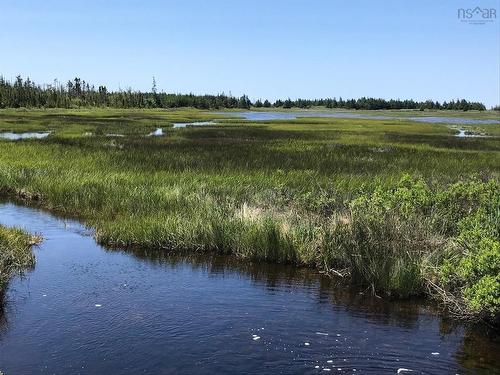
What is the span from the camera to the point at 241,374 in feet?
28.1

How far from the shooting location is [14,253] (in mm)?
13547

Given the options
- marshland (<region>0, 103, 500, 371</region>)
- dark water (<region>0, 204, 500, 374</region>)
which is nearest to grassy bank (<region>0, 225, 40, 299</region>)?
marshland (<region>0, 103, 500, 371</region>)

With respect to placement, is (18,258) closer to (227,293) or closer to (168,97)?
(227,293)

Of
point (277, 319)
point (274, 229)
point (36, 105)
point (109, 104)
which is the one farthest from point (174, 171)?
point (109, 104)

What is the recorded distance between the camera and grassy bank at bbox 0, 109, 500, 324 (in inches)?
491

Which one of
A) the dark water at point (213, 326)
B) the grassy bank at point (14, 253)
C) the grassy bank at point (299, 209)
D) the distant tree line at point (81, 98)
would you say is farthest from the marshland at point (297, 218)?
the distant tree line at point (81, 98)

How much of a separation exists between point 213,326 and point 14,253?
614 centimetres

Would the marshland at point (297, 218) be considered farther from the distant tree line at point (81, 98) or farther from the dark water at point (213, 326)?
the distant tree line at point (81, 98)

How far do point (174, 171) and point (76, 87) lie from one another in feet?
477

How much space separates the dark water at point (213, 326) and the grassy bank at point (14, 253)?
345 mm

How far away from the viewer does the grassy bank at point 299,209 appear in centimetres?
1247

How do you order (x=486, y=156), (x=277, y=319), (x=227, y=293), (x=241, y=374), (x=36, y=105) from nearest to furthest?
(x=241, y=374) → (x=277, y=319) → (x=227, y=293) → (x=486, y=156) → (x=36, y=105)

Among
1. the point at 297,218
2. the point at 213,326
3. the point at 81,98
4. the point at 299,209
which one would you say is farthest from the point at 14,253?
the point at 81,98

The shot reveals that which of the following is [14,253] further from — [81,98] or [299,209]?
[81,98]
